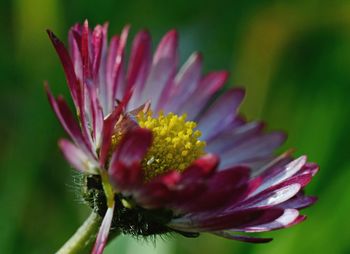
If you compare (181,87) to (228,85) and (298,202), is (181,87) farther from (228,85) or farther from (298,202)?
(228,85)

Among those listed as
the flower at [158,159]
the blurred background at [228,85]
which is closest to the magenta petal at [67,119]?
the flower at [158,159]

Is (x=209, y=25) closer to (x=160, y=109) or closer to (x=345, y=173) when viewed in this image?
(x=345, y=173)

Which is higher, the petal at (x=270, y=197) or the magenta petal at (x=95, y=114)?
the magenta petal at (x=95, y=114)

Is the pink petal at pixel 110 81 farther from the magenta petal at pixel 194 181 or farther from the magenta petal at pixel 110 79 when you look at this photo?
the magenta petal at pixel 194 181

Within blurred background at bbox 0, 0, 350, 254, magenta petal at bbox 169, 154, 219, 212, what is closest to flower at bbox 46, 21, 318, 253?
magenta petal at bbox 169, 154, 219, 212

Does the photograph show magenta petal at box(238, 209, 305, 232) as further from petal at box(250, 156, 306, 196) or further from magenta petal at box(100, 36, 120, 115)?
magenta petal at box(100, 36, 120, 115)

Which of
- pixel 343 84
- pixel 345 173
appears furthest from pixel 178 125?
pixel 343 84
